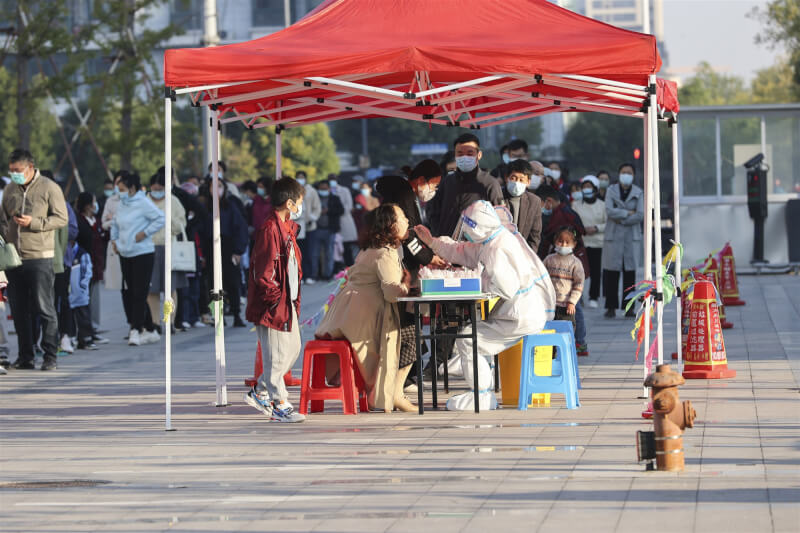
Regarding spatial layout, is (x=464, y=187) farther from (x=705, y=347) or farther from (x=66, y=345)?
(x=66, y=345)

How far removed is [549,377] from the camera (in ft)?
32.6

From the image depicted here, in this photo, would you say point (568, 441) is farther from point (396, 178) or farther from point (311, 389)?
point (396, 178)

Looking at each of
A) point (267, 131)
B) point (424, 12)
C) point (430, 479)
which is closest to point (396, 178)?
point (424, 12)

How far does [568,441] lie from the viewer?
27.7 ft

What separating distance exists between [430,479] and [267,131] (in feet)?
197

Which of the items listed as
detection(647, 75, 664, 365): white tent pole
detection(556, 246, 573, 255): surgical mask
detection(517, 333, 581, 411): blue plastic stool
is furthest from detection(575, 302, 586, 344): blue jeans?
detection(517, 333, 581, 411): blue plastic stool

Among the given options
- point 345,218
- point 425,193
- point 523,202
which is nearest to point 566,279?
point 523,202

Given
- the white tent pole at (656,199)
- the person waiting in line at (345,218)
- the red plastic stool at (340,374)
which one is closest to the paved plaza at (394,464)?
the red plastic stool at (340,374)

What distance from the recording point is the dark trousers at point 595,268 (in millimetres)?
18172

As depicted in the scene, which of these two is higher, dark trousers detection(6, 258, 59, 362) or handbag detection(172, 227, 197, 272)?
handbag detection(172, 227, 197, 272)

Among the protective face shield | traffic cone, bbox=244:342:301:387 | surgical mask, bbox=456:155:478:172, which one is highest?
surgical mask, bbox=456:155:478:172

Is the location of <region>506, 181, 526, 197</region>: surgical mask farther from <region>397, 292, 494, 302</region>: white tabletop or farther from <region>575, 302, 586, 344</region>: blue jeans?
<region>397, 292, 494, 302</region>: white tabletop

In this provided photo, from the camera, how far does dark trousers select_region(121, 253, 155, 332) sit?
1516cm

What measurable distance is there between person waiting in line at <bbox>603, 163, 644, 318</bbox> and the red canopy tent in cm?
555
